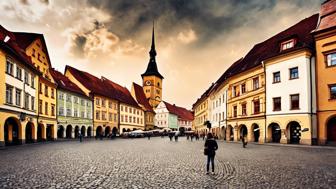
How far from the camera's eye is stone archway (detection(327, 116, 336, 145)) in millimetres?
28278

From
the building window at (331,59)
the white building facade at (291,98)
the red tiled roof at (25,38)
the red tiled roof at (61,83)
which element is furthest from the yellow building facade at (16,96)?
the building window at (331,59)

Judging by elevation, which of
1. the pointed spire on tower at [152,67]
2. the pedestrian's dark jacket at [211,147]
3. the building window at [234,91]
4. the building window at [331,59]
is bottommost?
the pedestrian's dark jacket at [211,147]

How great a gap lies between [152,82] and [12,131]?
272ft

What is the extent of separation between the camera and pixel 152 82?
113562mm

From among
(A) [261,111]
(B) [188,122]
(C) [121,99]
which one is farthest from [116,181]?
(B) [188,122]

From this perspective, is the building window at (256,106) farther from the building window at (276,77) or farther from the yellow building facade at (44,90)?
the yellow building facade at (44,90)

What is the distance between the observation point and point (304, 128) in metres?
29.5

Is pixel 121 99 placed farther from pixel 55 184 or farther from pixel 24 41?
pixel 55 184

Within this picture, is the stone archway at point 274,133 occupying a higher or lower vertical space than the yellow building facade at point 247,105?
lower

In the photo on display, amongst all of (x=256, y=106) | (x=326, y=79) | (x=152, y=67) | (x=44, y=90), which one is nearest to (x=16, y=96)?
(x=44, y=90)

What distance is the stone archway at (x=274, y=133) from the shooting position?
112 feet

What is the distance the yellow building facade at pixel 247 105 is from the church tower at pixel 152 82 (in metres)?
69.8

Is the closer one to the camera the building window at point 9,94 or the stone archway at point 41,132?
the building window at point 9,94

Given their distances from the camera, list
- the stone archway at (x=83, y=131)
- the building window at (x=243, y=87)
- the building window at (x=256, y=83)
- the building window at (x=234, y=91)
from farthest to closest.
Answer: the stone archway at (x=83, y=131), the building window at (x=234, y=91), the building window at (x=243, y=87), the building window at (x=256, y=83)
